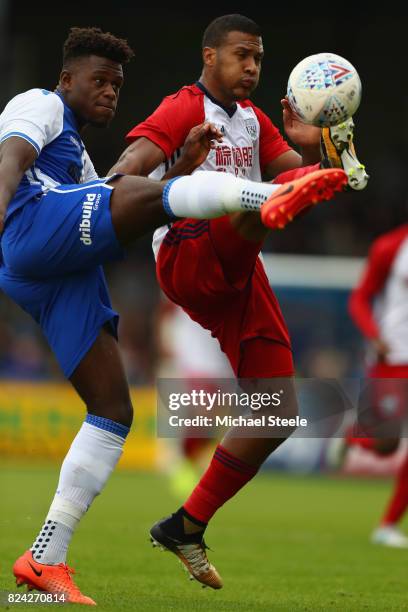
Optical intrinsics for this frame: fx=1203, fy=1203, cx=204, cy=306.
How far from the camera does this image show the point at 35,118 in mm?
5023

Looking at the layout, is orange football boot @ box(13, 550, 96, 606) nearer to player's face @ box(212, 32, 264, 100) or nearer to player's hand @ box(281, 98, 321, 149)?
player's hand @ box(281, 98, 321, 149)

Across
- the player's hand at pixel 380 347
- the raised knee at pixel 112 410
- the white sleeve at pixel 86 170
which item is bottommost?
the player's hand at pixel 380 347

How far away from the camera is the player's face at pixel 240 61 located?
5477 millimetres

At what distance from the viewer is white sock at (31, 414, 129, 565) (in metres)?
5.11

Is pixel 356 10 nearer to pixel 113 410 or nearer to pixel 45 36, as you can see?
pixel 45 36

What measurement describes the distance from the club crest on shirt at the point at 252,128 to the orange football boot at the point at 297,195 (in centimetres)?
124

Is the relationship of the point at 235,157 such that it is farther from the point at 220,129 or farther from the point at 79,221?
the point at 79,221

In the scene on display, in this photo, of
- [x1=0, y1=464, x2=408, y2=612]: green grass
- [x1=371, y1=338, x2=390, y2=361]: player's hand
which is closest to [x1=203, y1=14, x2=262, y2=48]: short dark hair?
[x1=0, y1=464, x2=408, y2=612]: green grass

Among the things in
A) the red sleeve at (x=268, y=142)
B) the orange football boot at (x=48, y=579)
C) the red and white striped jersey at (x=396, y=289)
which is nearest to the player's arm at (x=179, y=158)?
the red sleeve at (x=268, y=142)

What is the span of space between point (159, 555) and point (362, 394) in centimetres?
285

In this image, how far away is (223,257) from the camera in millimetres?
5387

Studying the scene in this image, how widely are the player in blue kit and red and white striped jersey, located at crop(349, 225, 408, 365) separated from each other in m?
4.40

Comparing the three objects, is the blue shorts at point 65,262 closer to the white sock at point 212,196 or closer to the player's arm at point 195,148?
the white sock at point 212,196

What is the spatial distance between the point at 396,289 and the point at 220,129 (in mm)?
4624
